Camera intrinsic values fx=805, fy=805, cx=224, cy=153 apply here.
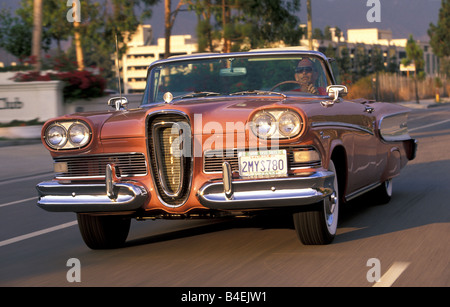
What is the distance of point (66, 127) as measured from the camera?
6.38 meters

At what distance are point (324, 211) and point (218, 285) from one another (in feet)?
4.46

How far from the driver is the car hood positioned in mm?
888

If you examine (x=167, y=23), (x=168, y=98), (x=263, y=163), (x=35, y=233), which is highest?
(x=167, y=23)

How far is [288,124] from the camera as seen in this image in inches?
231

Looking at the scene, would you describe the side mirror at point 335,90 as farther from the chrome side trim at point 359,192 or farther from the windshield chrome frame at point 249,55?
the chrome side trim at point 359,192

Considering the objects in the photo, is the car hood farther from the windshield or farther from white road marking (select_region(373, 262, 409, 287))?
white road marking (select_region(373, 262, 409, 287))

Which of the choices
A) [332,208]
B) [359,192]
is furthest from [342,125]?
→ [359,192]

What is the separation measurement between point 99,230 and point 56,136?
87cm

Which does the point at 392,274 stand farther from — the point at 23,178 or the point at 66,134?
the point at 23,178

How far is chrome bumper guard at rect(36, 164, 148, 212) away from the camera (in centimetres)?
602

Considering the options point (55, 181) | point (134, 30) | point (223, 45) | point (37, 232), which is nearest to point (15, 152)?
point (37, 232)

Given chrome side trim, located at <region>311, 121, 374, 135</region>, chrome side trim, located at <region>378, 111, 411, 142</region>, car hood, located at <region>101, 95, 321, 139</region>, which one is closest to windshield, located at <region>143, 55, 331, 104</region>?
chrome side trim, located at <region>311, 121, 374, 135</region>

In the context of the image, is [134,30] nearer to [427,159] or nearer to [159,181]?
[427,159]

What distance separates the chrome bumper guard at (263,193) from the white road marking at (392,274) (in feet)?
2.33
